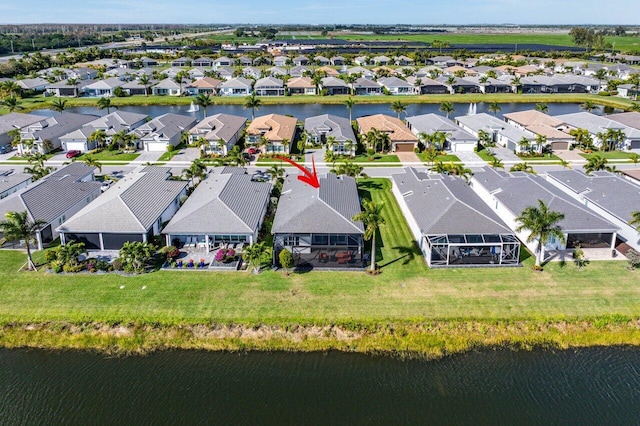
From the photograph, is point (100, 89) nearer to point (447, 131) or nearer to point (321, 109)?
point (321, 109)

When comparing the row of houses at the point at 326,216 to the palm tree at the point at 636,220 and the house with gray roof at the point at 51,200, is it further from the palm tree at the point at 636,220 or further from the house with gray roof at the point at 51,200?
the palm tree at the point at 636,220

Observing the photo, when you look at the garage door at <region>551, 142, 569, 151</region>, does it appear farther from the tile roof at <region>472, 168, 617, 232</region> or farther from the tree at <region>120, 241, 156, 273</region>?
the tree at <region>120, 241, 156, 273</region>

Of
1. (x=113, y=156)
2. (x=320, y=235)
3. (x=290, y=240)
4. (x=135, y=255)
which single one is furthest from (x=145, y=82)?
(x=320, y=235)

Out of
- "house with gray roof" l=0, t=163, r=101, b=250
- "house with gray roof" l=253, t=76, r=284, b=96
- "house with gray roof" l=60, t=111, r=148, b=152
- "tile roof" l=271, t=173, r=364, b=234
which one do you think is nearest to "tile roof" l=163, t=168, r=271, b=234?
"tile roof" l=271, t=173, r=364, b=234

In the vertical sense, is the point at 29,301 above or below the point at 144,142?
below

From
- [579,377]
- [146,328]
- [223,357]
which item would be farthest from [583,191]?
[146,328]

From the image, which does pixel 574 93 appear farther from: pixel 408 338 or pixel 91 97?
pixel 91 97

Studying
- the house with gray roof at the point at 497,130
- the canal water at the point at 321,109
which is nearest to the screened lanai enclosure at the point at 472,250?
the house with gray roof at the point at 497,130
